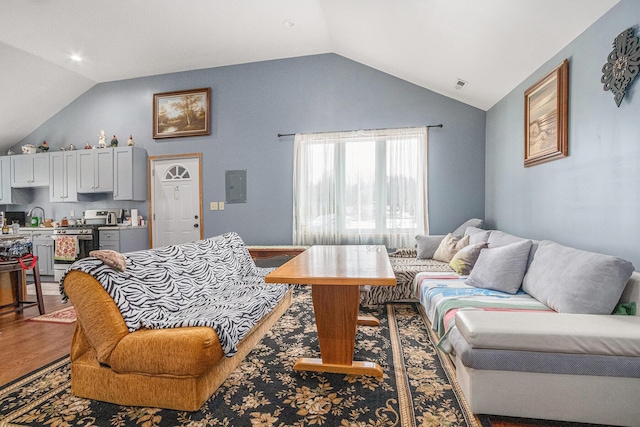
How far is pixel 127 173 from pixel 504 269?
5.32 m

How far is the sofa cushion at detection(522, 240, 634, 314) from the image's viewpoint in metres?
1.63

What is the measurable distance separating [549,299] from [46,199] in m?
7.49

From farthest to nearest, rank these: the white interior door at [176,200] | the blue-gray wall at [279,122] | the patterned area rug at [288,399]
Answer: the white interior door at [176,200], the blue-gray wall at [279,122], the patterned area rug at [288,399]

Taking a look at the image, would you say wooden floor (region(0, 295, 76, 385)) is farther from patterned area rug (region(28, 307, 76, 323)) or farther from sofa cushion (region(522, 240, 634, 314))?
sofa cushion (region(522, 240, 634, 314))

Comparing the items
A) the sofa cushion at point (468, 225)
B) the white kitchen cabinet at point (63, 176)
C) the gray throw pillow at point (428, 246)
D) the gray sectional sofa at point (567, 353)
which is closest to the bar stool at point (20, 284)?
the white kitchen cabinet at point (63, 176)

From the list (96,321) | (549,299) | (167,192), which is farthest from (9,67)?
(549,299)

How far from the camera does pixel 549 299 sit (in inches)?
76.4

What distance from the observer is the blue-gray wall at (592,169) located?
1.83 meters

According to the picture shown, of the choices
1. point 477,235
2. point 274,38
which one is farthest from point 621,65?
point 274,38

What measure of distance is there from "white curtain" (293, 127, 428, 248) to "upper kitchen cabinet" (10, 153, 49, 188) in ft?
14.6

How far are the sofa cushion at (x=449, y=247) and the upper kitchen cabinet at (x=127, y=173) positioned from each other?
463 centimetres

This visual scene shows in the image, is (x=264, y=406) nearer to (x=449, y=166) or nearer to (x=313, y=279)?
(x=313, y=279)

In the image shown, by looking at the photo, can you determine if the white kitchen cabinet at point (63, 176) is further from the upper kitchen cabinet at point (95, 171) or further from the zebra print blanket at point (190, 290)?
the zebra print blanket at point (190, 290)

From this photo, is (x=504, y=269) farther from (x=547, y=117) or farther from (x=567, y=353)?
(x=547, y=117)
